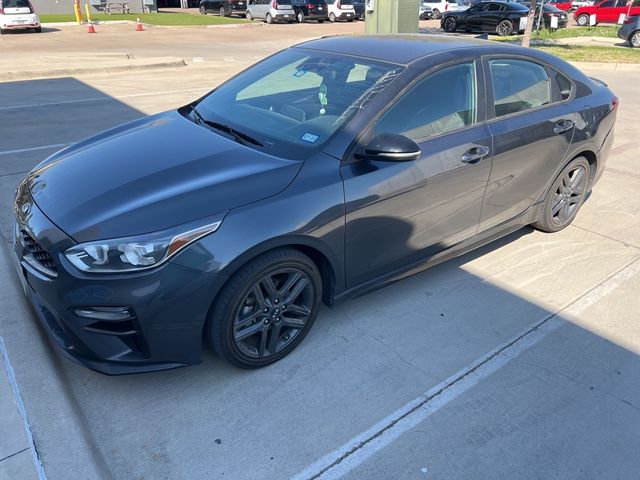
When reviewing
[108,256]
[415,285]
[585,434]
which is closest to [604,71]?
[415,285]

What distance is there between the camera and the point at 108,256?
2.46 m

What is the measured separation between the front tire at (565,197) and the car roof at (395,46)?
1299 mm

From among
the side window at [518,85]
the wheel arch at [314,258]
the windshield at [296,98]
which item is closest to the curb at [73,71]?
the windshield at [296,98]

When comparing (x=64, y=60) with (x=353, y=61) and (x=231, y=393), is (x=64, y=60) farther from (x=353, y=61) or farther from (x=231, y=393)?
(x=231, y=393)

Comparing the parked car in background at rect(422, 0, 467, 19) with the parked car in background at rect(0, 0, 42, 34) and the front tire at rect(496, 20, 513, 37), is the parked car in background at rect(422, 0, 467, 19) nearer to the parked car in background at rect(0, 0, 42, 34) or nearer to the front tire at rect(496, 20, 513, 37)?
the front tire at rect(496, 20, 513, 37)

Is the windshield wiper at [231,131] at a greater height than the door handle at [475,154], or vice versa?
the windshield wiper at [231,131]

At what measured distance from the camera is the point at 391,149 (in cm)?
291

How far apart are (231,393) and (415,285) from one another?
166 cm

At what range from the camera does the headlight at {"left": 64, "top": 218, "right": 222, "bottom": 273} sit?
8.06 feet

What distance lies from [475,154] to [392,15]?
8702 mm

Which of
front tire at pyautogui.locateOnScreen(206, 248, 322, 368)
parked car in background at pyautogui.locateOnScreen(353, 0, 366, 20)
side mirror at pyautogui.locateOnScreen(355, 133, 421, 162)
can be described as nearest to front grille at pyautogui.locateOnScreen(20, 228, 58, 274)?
front tire at pyautogui.locateOnScreen(206, 248, 322, 368)

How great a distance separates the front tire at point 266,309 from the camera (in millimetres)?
2697

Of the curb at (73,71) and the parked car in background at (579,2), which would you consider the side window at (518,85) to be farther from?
the parked car in background at (579,2)

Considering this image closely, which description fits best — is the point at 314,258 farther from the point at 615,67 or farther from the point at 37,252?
the point at 615,67
